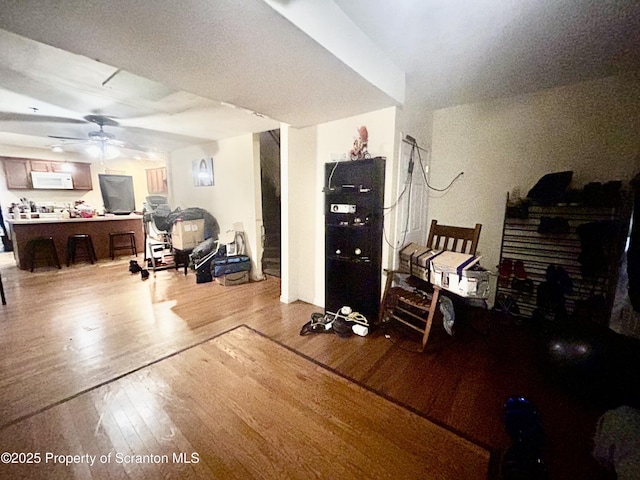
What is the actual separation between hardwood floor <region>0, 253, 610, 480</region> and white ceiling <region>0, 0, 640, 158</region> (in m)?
2.07

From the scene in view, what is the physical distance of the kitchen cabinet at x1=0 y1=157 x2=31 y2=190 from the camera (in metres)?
5.37

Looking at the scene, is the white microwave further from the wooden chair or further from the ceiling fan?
the wooden chair

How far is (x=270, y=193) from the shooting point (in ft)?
16.9

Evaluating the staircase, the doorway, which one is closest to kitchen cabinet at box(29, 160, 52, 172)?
the doorway

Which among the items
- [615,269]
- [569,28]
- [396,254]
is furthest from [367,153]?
[615,269]

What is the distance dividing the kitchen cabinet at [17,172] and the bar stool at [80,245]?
7.89ft

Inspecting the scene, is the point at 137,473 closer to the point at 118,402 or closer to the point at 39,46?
the point at 118,402

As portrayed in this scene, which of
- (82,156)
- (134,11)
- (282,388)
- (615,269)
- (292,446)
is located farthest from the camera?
(82,156)

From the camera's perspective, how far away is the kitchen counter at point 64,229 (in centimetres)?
428

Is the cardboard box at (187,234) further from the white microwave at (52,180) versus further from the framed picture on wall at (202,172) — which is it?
the white microwave at (52,180)

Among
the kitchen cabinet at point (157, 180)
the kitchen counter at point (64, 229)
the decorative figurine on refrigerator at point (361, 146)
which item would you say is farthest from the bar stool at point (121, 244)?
the decorative figurine on refrigerator at point (361, 146)

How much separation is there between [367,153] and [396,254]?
1009 millimetres

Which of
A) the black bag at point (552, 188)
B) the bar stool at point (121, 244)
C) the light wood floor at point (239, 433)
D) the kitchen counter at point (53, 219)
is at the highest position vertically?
the black bag at point (552, 188)

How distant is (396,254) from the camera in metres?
2.46
